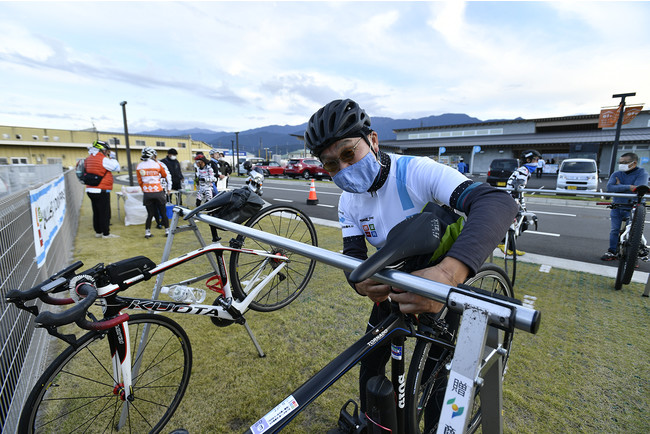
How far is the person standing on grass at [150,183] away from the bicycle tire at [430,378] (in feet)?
22.0

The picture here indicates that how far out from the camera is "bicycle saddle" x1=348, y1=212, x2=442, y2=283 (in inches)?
33.7

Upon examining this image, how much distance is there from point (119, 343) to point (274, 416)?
45.8 inches

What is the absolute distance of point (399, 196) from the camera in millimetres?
1596

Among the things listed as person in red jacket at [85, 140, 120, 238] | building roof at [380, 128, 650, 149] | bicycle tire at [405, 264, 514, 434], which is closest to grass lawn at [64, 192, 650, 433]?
bicycle tire at [405, 264, 514, 434]

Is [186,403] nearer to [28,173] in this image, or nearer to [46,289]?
[46,289]

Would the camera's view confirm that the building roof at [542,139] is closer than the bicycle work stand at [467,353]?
No

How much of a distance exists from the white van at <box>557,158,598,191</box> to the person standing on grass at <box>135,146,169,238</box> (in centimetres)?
1678

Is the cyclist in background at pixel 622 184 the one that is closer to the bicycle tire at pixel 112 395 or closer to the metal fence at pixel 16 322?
the bicycle tire at pixel 112 395

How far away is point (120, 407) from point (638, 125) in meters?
43.9

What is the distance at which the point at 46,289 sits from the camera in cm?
133

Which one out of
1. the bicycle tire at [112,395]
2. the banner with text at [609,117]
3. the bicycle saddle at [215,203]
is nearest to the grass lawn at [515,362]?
the bicycle tire at [112,395]

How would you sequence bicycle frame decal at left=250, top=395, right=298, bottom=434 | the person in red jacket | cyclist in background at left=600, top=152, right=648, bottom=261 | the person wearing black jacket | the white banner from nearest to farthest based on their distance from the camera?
bicycle frame decal at left=250, top=395, right=298, bottom=434, the white banner, cyclist in background at left=600, top=152, right=648, bottom=261, the person in red jacket, the person wearing black jacket

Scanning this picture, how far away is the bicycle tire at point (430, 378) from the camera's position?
5.13 feet

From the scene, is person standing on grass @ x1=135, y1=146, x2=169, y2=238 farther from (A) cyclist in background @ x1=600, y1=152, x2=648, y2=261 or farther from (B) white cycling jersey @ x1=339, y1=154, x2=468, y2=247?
(A) cyclist in background @ x1=600, y1=152, x2=648, y2=261
